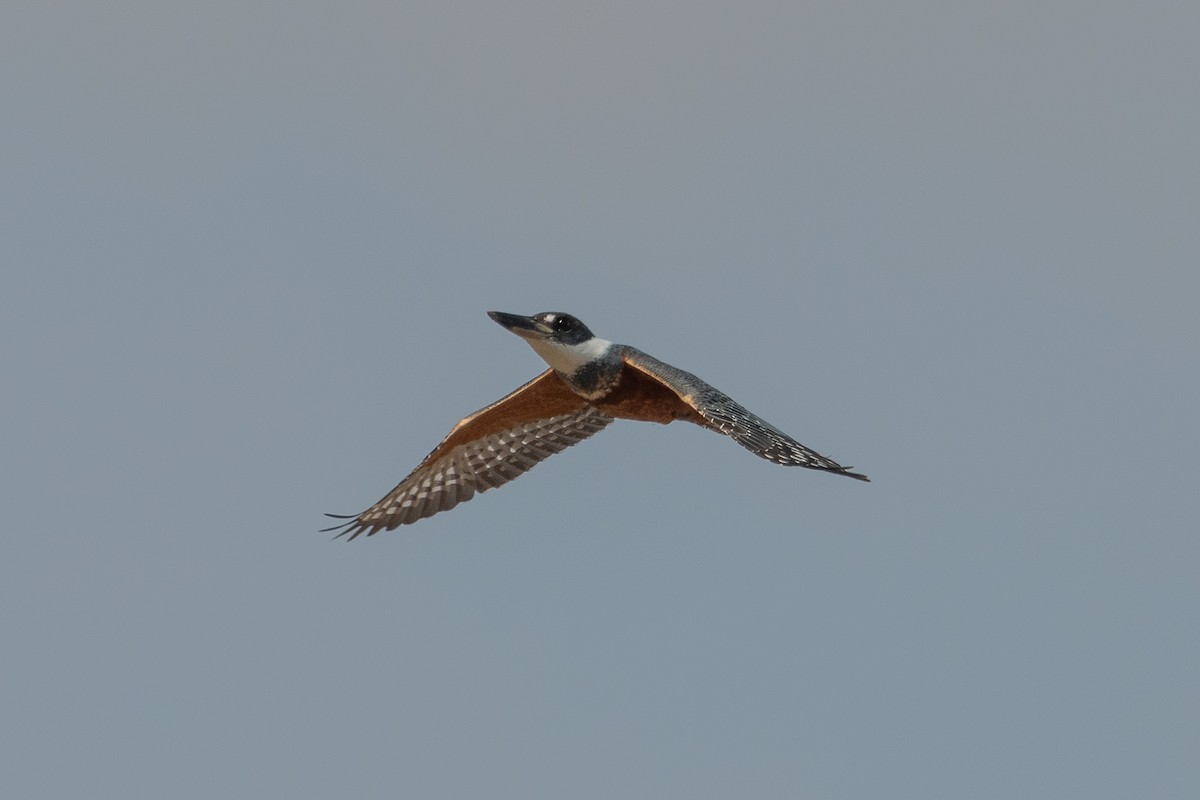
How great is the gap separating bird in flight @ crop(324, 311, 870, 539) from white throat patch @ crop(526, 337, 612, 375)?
0.01 m

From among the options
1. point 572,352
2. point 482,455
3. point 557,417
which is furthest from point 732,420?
point 482,455

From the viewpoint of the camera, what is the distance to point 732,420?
19062mm

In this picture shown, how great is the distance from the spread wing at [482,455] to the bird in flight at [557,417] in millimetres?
14

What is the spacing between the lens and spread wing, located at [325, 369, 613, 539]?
23266 millimetres

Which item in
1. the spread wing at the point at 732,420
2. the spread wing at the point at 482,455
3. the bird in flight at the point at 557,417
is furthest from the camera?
the spread wing at the point at 482,455

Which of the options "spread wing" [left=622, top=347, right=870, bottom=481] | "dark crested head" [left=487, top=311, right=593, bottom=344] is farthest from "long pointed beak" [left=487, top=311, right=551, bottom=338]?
"spread wing" [left=622, top=347, right=870, bottom=481]

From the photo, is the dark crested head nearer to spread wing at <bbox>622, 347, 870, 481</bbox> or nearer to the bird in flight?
the bird in flight

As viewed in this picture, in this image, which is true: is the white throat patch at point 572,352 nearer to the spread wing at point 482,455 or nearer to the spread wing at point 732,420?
the spread wing at point 732,420

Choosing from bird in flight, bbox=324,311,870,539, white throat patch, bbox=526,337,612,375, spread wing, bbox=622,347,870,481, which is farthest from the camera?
white throat patch, bbox=526,337,612,375

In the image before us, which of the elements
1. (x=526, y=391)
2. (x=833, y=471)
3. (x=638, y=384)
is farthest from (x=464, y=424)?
(x=833, y=471)

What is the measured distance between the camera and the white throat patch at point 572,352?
21.5 meters

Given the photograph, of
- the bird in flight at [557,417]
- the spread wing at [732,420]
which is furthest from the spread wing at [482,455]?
the spread wing at [732,420]

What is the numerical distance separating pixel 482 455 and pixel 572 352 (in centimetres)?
299

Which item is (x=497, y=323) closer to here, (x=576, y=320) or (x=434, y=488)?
(x=576, y=320)
